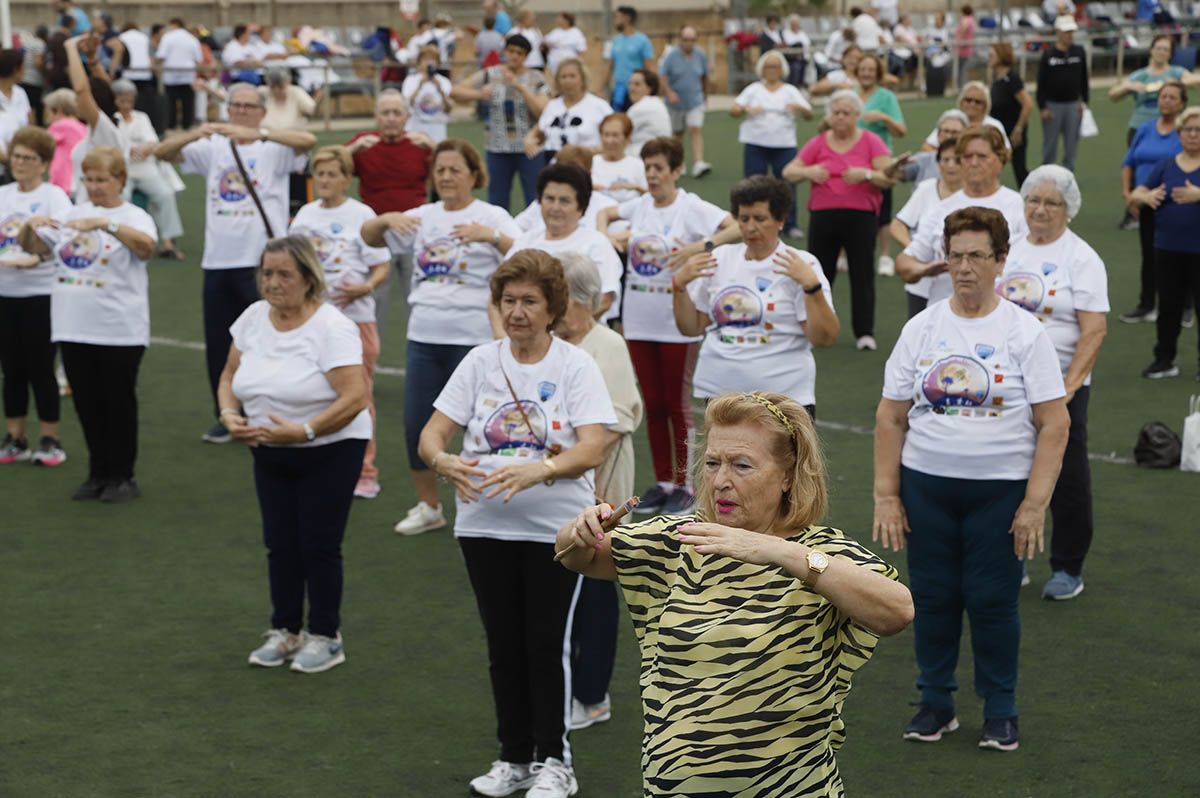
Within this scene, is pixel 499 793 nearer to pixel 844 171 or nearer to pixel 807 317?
pixel 807 317

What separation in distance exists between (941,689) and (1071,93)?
50.1ft

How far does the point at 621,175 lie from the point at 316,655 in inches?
226

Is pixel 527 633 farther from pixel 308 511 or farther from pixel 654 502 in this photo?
pixel 654 502

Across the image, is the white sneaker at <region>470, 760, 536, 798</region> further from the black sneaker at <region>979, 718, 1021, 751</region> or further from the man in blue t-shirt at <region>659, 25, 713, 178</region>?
the man in blue t-shirt at <region>659, 25, 713, 178</region>

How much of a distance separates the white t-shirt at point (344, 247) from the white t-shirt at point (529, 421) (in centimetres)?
378

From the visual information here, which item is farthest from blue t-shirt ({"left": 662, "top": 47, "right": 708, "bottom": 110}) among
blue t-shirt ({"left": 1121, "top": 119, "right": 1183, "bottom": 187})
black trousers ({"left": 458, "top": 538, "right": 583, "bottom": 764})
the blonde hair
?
the blonde hair

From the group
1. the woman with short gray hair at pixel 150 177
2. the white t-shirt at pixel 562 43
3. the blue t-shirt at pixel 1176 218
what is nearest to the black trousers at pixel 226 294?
the blue t-shirt at pixel 1176 218

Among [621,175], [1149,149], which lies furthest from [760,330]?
[1149,149]

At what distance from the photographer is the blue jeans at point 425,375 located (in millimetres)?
8953

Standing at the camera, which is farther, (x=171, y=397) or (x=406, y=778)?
(x=171, y=397)

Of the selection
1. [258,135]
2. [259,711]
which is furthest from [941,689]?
[258,135]

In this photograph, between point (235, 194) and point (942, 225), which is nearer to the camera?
point (942, 225)

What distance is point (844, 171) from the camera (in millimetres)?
13305

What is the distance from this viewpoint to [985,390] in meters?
6.22
